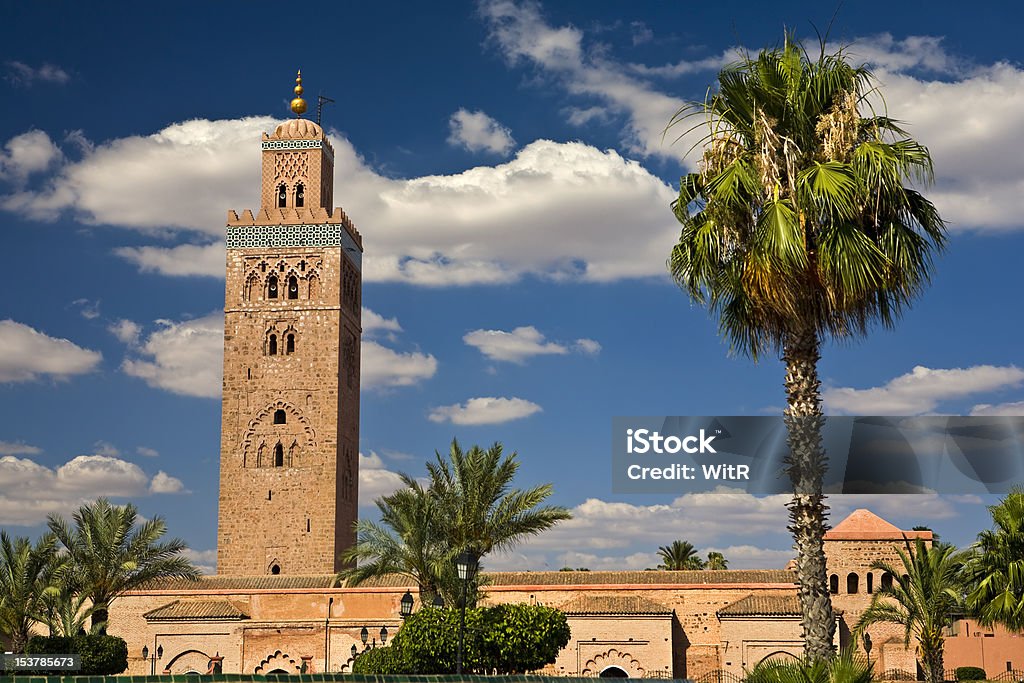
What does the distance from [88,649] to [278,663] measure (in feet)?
32.7

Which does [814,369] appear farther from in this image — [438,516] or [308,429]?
[308,429]

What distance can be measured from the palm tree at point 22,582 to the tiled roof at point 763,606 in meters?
18.3

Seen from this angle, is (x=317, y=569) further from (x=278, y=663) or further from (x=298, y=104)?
(x=298, y=104)

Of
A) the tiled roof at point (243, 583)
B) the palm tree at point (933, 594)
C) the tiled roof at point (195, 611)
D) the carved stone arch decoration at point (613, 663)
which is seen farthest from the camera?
the tiled roof at point (243, 583)

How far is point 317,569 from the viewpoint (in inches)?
1720

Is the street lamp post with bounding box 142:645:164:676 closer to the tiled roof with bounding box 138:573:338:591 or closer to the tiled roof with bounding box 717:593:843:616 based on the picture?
the tiled roof with bounding box 138:573:338:591

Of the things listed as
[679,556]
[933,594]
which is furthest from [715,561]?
[933,594]

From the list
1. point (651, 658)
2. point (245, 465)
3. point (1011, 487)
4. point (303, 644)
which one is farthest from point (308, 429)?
point (1011, 487)

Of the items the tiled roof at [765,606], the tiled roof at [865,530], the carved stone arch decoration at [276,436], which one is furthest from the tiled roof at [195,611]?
the tiled roof at [865,530]

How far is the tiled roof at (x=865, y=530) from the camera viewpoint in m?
36.2

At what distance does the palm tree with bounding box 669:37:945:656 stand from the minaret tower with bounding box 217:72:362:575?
34.3 meters

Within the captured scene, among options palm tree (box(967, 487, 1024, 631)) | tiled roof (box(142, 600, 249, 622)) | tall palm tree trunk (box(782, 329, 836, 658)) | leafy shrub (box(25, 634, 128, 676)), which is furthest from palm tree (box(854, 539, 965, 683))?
tiled roof (box(142, 600, 249, 622))

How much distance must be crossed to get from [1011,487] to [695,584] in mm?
17159

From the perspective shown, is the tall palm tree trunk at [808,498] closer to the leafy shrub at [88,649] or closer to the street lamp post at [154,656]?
the leafy shrub at [88,649]
